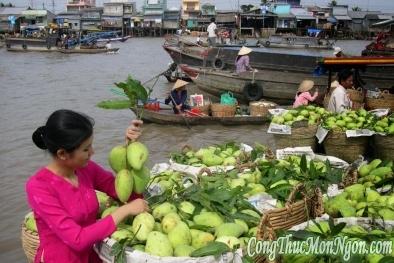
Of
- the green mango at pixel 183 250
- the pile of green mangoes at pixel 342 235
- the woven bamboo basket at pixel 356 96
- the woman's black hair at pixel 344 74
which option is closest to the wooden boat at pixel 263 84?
the woven bamboo basket at pixel 356 96

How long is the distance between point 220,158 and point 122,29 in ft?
195

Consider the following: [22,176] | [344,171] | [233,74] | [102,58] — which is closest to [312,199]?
[344,171]

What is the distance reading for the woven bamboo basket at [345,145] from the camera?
5.49 metres

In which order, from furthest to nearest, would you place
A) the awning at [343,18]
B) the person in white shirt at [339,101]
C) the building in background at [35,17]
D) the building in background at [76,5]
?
the building in background at [76,5], the awning at [343,18], the building in background at [35,17], the person in white shirt at [339,101]

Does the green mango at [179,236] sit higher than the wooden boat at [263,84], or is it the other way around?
the green mango at [179,236]

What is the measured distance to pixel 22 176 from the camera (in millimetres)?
6781

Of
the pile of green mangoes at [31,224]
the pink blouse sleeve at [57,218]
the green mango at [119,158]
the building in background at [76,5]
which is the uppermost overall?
the building in background at [76,5]

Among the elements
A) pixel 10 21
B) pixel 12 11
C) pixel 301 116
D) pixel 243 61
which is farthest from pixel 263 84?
pixel 12 11

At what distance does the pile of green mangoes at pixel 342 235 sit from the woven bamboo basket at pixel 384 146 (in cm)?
289

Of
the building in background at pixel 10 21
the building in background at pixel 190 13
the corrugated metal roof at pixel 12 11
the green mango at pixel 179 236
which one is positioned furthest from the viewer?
the building in background at pixel 190 13

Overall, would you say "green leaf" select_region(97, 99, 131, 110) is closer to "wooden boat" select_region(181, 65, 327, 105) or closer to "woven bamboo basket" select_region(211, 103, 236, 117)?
"woven bamboo basket" select_region(211, 103, 236, 117)

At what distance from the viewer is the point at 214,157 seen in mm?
4215

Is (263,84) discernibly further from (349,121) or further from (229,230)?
(229,230)

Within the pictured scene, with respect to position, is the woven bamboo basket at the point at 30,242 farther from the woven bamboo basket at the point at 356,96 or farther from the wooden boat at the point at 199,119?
the woven bamboo basket at the point at 356,96
